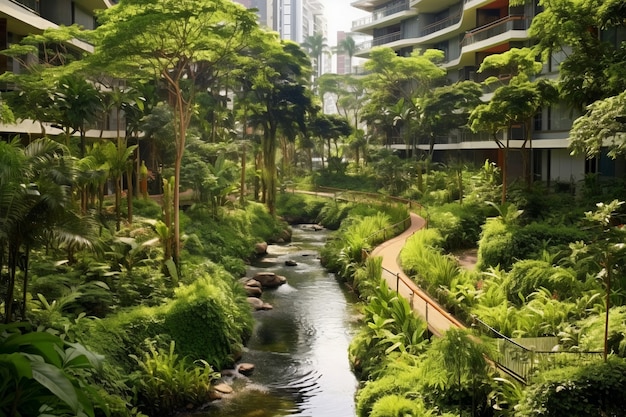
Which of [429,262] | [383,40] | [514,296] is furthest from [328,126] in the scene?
[514,296]

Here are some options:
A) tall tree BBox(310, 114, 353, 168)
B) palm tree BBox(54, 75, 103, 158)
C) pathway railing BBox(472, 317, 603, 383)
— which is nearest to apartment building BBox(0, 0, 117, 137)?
palm tree BBox(54, 75, 103, 158)

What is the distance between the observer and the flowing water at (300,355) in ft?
49.3

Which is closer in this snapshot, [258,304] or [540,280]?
[540,280]

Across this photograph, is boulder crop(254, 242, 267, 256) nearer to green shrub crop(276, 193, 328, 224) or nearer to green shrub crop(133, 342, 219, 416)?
green shrub crop(276, 193, 328, 224)

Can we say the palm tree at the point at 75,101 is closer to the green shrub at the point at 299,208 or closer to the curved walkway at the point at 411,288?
the curved walkway at the point at 411,288

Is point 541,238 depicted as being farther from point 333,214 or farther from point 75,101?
point 333,214

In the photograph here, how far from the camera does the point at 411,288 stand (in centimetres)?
1884

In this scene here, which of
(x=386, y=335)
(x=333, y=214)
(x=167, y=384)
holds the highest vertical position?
(x=333, y=214)

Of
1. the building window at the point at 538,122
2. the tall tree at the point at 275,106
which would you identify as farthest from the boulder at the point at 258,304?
the building window at the point at 538,122

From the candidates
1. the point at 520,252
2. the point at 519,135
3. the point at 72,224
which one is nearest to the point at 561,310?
the point at 520,252

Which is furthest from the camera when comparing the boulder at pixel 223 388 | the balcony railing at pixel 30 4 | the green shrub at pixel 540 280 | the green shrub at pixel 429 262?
the balcony railing at pixel 30 4

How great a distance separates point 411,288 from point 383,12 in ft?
178

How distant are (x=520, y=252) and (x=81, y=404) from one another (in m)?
15.0

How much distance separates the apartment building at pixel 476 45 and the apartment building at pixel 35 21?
19989mm
